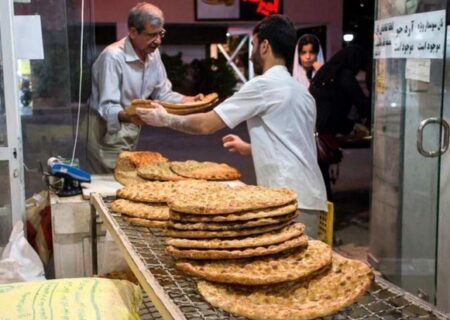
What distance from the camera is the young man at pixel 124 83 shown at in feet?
10.6

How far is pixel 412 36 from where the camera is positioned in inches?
123

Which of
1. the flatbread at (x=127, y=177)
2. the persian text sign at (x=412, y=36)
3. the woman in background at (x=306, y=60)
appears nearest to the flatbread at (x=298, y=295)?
the flatbread at (x=127, y=177)

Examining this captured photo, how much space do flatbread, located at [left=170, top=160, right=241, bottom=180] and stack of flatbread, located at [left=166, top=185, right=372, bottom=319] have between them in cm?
83

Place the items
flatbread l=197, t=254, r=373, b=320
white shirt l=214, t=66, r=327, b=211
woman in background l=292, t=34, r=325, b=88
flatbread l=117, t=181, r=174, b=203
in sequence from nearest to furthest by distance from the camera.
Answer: flatbread l=197, t=254, r=373, b=320, flatbread l=117, t=181, r=174, b=203, white shirt l=214, t=66, r=327, b=211, woman in background l=292, t=34, r=325, b=88

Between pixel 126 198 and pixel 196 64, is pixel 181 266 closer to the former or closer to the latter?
pixel 126 198

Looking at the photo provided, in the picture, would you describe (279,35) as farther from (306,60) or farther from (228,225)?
(306,60)

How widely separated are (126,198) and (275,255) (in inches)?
28.6

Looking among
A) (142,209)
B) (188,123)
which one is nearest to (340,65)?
(188,123)

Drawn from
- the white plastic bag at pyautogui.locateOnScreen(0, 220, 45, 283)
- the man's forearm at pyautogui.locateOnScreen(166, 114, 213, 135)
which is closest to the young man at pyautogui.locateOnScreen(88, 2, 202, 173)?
the man's forearm at pyautogui.locateOnScreen(166, 114, 213, 135)

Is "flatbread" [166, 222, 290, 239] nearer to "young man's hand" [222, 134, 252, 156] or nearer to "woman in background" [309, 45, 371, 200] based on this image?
"young man's hand" [222, 134, 252, 156]

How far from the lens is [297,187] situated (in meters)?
2.56

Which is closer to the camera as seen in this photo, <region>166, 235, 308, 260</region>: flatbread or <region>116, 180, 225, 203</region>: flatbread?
<region>166, 235, 308, 260</region>: flatbread

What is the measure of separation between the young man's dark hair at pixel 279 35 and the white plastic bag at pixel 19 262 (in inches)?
50.7

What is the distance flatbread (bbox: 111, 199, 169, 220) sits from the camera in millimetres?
1807
